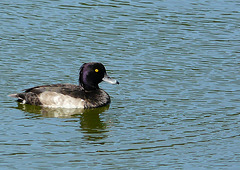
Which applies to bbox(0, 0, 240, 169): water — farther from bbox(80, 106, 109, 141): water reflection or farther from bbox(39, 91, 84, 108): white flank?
bbox(39, 91, 84, 108): white flank

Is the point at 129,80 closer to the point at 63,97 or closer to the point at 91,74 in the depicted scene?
the point at 91,74

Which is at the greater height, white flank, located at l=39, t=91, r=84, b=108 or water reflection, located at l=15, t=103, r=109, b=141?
white flank, located at l=39, t=91, r=84, b=108

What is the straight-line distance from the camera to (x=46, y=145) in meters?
14.7

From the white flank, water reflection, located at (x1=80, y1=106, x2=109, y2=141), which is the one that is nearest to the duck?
the white flank

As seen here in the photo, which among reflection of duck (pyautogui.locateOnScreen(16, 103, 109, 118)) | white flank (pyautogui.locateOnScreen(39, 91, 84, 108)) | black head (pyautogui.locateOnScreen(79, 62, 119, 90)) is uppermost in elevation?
black head (pyautogui.locateOnScreen(79, 62, 119, 90))

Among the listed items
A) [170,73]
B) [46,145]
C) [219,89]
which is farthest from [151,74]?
[46,145]

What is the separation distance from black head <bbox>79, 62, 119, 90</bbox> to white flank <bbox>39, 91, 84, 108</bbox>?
76 cm

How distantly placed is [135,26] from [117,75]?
4759 millimetres

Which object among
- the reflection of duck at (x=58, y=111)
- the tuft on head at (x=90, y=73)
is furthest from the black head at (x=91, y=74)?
the reflection of duck at (x=58, y=111)

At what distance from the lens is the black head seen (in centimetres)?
1916

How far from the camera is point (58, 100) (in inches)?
734

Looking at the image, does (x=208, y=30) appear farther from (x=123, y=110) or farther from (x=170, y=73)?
(x=123, y=110)

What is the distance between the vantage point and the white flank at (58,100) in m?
A: 18.6

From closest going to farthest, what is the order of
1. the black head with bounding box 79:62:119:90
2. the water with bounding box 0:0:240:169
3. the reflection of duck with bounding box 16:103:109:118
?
the water with bounding box 0:0:240:169
the reflection of duck with bounding box 16:103:109:118
the black head with bounding box 79:62:119:90
